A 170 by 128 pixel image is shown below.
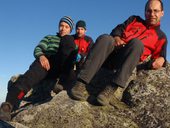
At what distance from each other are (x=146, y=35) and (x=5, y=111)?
186 inches

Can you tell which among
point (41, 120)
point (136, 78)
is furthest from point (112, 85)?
point (41, 120)

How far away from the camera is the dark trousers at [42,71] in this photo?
9180 mm

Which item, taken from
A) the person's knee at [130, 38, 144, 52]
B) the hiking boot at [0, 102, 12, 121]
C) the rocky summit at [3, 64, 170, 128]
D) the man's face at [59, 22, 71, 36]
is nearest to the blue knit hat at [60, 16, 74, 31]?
the man's face at [59, 22, 71, 36]

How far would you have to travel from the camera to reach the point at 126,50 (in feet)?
27.7

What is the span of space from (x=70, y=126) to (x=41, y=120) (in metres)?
0.79

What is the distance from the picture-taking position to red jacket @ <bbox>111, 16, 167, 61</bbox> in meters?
9.66

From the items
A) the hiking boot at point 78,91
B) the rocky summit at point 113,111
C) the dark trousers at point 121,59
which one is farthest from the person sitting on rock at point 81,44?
the dark trousers at point 121,59

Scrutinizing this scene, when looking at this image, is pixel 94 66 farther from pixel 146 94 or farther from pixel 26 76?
pixel 26 76

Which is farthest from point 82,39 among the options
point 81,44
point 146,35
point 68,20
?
point 146,35

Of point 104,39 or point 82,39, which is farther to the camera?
point 82,39

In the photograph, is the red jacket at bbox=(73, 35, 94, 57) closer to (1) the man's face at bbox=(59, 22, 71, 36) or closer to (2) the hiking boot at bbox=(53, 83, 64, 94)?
(1) the man's face at bbox=(59, 22, 71, 36)

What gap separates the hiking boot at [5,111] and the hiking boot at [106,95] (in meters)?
2.37

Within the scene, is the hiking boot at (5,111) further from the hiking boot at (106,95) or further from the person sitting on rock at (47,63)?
the hiking boot at (106,95)

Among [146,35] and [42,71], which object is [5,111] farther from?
[146,35]
